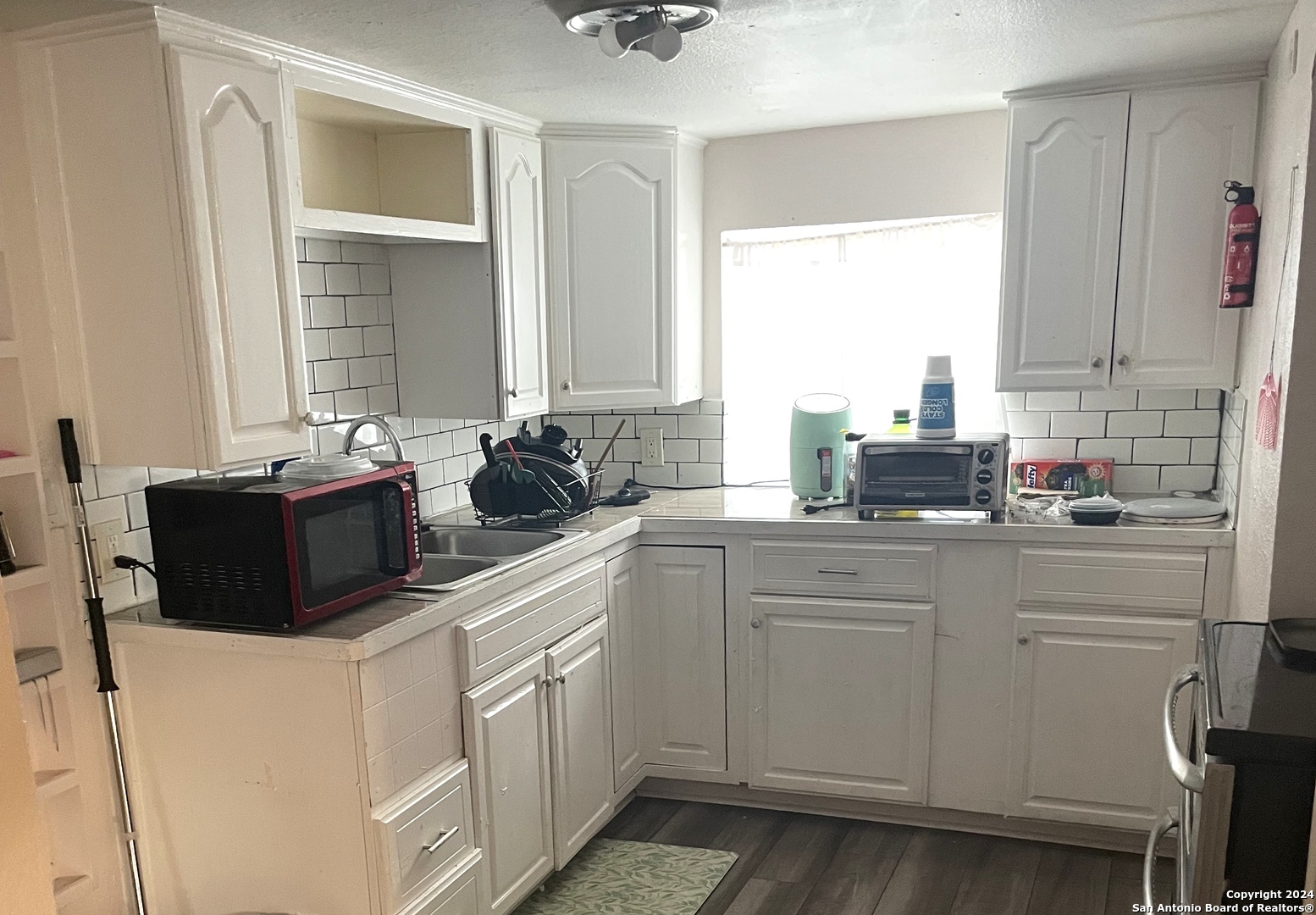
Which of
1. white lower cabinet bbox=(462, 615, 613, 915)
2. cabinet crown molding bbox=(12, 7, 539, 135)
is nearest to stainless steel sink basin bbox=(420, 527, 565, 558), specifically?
white lower cabinet bbox=(462, 615, 613, 915)

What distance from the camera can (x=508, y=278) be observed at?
2.89 m

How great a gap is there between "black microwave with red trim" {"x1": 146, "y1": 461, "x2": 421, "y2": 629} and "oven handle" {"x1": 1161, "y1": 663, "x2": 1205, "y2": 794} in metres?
1.51

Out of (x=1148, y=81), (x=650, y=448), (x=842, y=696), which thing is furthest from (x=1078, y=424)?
(x=650, y=448)

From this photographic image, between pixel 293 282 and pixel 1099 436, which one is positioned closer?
pixel 293 282

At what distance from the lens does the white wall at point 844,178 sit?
3125 mm

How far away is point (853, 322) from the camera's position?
11.3 feet

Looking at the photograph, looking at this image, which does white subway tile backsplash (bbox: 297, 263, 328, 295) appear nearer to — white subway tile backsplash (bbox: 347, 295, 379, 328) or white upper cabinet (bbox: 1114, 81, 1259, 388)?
white subway tile backsplash (bbox: 347, 295, 379, 328)

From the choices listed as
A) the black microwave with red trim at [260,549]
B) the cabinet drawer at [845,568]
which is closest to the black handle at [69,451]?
the black microwave with red trim at [260,549]

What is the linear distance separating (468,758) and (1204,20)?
2.32 m

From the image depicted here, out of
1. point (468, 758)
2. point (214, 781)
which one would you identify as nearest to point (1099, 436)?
point (468, 758)

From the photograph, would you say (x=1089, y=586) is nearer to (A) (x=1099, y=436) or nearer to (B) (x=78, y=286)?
(A) (x=1099, y=436)

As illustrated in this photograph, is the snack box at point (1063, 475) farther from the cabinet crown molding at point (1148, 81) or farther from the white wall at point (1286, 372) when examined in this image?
the cabinet crown molding at point (1148, 81)

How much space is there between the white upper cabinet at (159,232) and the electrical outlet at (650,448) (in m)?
1.69

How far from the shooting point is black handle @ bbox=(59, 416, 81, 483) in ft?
6.47
